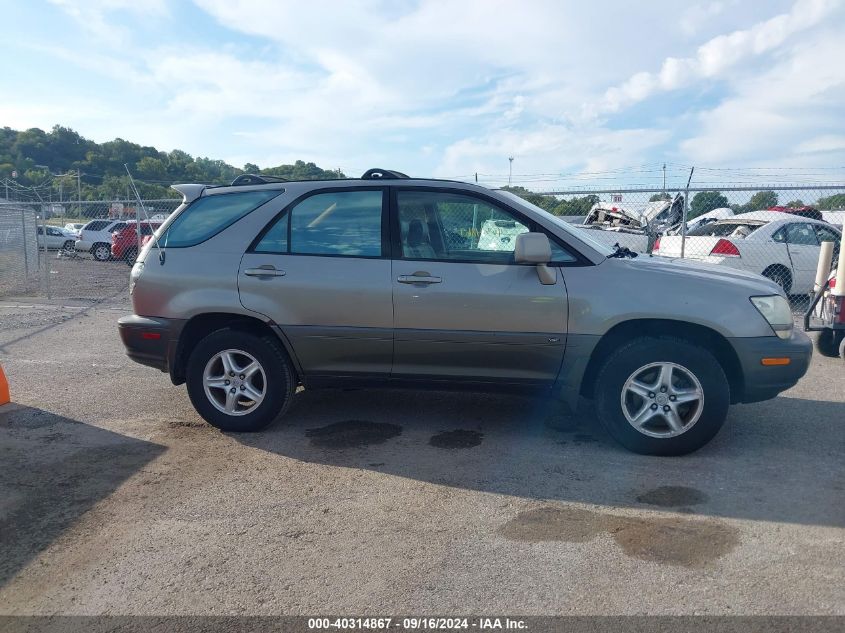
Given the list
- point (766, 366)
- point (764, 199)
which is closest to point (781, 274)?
point (764, 199)

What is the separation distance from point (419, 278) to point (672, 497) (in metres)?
2.08

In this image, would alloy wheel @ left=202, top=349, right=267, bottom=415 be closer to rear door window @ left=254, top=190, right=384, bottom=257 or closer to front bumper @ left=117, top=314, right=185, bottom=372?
front bumper @ left=117, top=314, right=185, bottom=372

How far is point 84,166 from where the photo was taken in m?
54.1

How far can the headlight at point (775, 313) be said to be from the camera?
4.39m

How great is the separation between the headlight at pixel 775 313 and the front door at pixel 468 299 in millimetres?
1264

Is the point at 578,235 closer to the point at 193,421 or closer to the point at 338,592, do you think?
the point at 338,592

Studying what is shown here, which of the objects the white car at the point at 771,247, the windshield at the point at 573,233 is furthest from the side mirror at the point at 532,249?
the white car at the point at 771,247

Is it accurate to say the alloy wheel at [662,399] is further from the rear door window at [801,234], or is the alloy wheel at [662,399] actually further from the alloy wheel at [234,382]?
the rear door window at [801,234]

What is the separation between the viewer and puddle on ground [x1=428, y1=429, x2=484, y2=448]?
4758 millimetres

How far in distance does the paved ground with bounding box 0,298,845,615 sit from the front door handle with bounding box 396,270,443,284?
3.78 feet

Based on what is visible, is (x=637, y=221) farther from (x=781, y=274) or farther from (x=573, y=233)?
(x=573, y=233)

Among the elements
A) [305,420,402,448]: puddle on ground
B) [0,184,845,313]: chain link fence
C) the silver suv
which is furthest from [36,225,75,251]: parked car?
[305,420,402,448]: puddle on ground

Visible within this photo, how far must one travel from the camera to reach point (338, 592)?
2918mm

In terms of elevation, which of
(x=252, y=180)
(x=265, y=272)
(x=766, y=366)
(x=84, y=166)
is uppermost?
(x=84, y=166)
